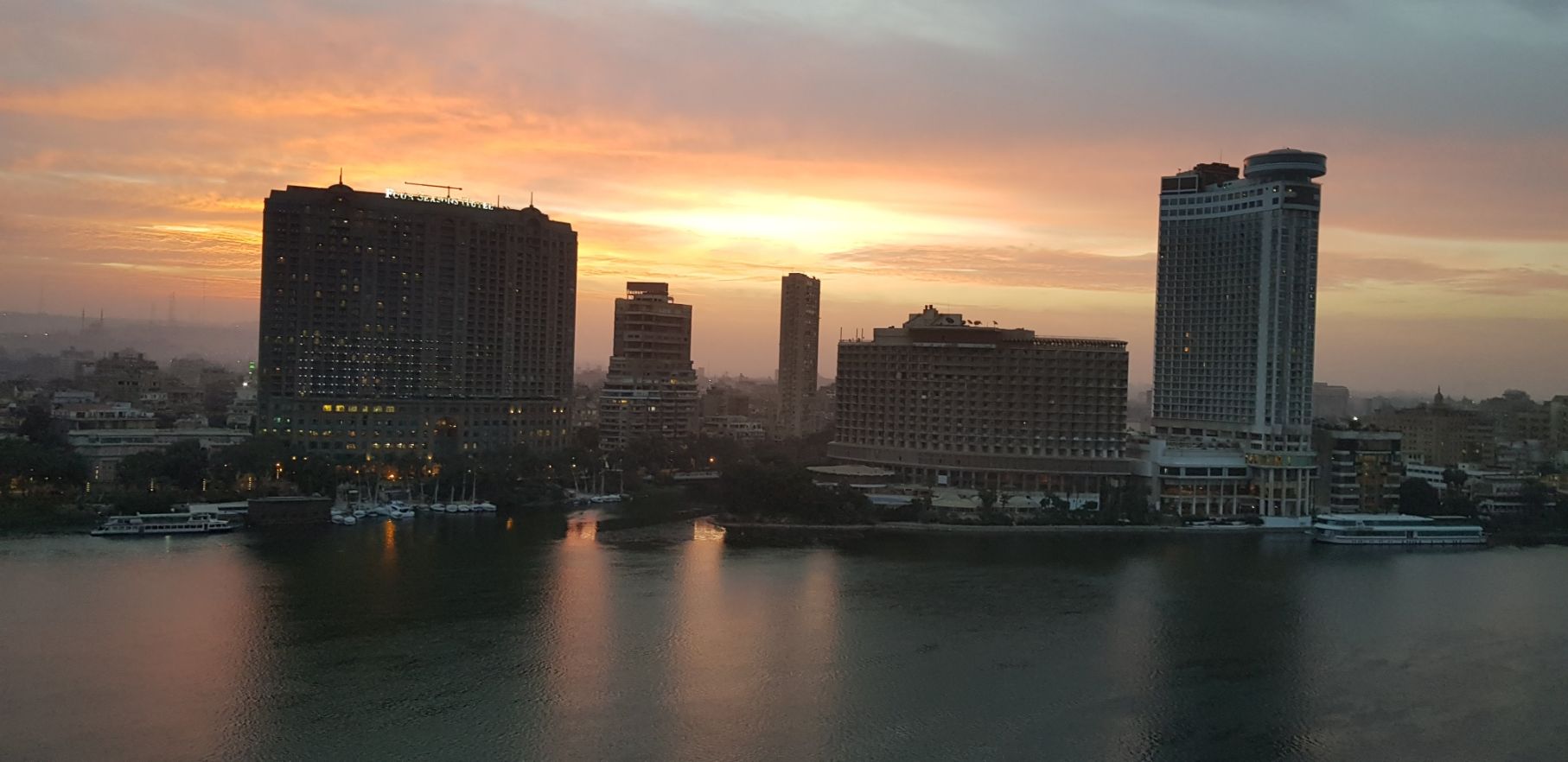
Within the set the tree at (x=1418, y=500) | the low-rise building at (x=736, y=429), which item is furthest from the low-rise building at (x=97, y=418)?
the tree at (x=1418, y=500)

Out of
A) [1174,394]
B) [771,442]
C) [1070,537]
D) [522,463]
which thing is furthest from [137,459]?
[1174,394]

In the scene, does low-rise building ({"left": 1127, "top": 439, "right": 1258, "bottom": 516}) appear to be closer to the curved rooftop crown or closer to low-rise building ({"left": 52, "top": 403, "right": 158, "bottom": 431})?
the curved rooftop crown

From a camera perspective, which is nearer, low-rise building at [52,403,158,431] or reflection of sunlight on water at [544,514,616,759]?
reflection of sunlight on water at [544,514,616,759]

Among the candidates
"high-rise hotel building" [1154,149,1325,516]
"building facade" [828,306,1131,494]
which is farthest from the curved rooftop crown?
"building facade" [828,306,1131,494]

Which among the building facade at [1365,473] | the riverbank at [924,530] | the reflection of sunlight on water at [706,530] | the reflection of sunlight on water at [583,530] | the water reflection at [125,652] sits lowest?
the water reflection at [125,652]

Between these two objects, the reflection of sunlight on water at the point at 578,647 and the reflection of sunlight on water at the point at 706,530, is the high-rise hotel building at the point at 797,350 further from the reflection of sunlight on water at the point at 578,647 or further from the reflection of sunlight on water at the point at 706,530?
the reflection of sunlight on water at the point at 578,647
